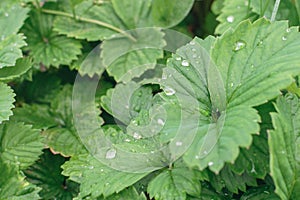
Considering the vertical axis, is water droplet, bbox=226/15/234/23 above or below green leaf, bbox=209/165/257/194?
above

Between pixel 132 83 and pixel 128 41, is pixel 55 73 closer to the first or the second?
pixel 128 41

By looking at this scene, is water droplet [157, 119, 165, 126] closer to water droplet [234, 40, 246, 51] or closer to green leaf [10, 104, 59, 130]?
water droplet [234, 40, 246, 51]

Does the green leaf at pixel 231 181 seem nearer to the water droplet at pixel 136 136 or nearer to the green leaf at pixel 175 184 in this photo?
the green leaf at pixel 175 184

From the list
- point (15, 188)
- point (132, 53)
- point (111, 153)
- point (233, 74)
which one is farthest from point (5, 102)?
point (233, 74)

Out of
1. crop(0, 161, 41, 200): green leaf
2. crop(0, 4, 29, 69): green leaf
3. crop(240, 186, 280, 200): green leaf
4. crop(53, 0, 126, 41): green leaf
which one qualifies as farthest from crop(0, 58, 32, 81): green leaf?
crop(240, 186, 280, 200): green leaf

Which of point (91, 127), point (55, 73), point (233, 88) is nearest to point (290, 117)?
point (233, 88)

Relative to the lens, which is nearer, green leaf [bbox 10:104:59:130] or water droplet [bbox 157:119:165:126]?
water droplet [bbox 157:119:165:126]

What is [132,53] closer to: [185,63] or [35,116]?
[35,116]

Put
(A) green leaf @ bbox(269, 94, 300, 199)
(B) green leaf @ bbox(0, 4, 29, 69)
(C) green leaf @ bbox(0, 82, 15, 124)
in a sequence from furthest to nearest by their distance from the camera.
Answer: (B) green leaf @ bbox(0, 4, 29, 69), (C) green leaf @ bbox(0, 82, 15, 124), (A) green leaf @ bbox(269, 94, 300, 199)
